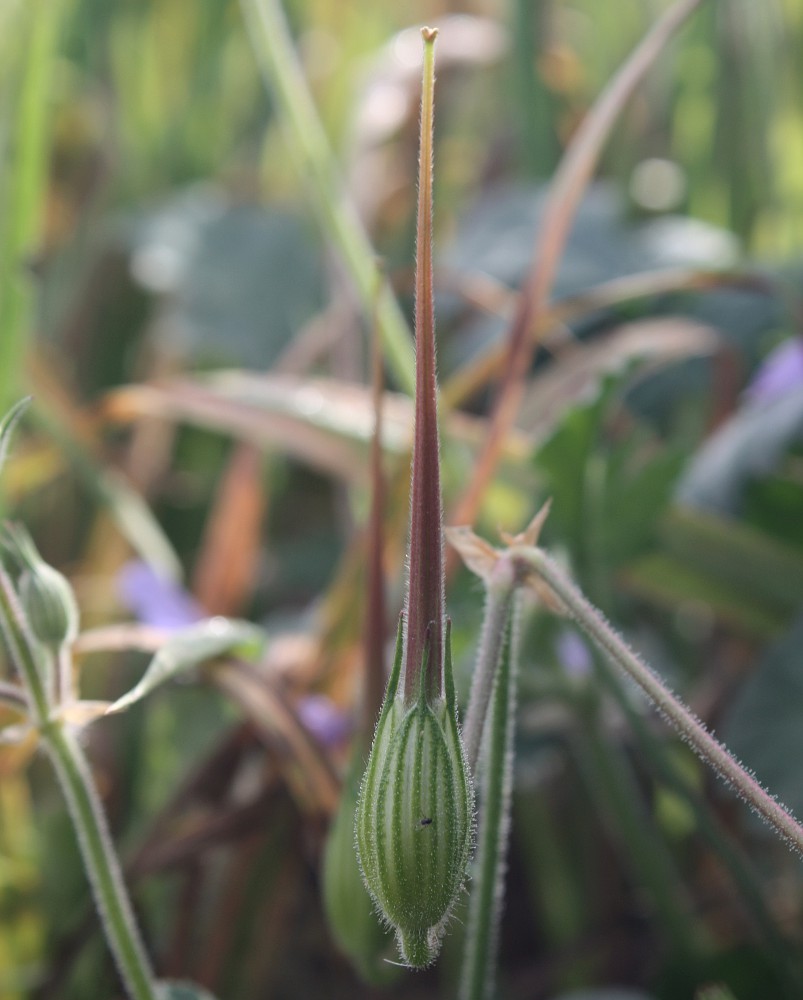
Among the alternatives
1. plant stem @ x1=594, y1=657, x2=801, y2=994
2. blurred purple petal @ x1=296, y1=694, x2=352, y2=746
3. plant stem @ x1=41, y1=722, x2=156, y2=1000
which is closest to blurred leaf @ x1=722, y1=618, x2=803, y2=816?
plant stem @ x1=594, y1=657, x2=801, y2=994

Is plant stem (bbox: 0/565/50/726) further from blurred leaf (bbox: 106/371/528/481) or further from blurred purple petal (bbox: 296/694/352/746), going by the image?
blurred leaf (bbox: 106/371/528/481)

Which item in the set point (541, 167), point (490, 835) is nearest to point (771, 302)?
point (541, 167)

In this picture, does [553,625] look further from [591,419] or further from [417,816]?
[417,816]

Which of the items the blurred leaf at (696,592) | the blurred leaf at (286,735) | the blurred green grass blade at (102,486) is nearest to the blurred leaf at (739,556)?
the blurred leaf at (696,592)

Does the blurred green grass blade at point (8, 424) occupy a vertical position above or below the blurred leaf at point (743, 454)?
above

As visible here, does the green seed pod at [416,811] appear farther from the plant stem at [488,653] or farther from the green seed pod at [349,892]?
the green seed pod at [349,892]
